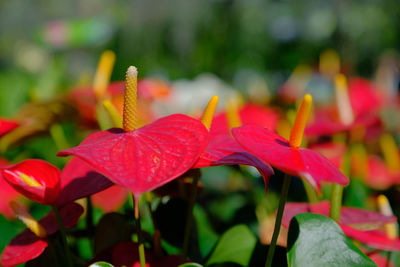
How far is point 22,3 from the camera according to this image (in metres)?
7.77

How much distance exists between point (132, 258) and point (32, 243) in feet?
0.30

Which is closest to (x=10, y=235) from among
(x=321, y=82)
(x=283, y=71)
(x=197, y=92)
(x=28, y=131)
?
(x=28, y=131)

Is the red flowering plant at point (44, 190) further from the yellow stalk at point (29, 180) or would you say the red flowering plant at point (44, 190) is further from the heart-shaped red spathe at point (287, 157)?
the heart-shaped red spathe at point (287, 157)

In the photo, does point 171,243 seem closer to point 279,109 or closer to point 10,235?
point 10,235

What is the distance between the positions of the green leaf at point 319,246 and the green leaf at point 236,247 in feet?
0.29

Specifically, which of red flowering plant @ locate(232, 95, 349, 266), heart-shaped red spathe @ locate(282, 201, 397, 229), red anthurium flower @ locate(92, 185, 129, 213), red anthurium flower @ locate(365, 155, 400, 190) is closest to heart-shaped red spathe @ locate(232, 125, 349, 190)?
red flowering plant @ locate(232, 95, 349, 266)

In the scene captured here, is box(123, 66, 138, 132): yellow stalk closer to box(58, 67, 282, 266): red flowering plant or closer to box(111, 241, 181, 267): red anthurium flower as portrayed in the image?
box(58, 67, 282, 266): red flowering plant

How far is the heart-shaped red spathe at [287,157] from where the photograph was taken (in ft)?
0.92

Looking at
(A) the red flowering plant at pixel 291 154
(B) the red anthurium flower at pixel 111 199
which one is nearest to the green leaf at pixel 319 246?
(A) the red flowering plant at pixel 291 154

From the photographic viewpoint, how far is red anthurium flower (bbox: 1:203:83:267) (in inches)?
14.4

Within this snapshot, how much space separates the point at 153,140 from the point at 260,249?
7.3 inches

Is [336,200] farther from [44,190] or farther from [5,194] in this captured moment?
[5,194]

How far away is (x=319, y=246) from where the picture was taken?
36cm

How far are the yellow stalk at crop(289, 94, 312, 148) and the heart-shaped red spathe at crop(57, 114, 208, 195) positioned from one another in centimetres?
7
